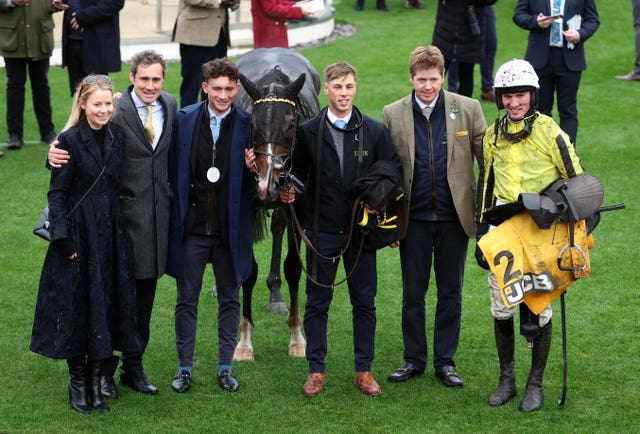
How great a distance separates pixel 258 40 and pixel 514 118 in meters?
4.26

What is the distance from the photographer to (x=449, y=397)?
6098 millimetres

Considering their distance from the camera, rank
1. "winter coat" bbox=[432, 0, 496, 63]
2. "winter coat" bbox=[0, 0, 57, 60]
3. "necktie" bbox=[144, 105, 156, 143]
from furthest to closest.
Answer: "winter coat" bbox=[432, 0, 496, 63], "winter coat" bbox=[0, 0, 57, 60], "necktie" bbox=[144, 105, 156, 143]

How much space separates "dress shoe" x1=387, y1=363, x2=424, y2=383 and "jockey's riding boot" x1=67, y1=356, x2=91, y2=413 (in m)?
1.78

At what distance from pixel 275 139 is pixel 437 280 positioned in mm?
1334

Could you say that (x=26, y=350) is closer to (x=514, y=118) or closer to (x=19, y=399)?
(x=19, y=399)

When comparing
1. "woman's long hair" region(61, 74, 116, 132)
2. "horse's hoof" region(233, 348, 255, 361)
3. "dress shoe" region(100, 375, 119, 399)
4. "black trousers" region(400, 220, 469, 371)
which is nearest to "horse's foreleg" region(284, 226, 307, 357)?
"horse's hoof" region(233, 348, 255, 361)

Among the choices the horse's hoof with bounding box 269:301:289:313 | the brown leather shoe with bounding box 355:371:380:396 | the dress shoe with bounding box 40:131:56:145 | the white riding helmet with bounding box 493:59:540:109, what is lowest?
the horse's hoof with bounding box 269:301:289:313

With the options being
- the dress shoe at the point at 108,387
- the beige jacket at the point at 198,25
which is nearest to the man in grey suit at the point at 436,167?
the dress shoe at the point at 108,387

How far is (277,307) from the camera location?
7672 mm

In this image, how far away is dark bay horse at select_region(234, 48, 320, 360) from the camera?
5812 millimetres

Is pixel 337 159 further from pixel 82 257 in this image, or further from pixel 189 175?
pixel 82 257

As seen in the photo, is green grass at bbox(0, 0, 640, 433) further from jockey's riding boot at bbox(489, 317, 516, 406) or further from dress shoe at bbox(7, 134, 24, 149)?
dress shoe at bbox(7, 134, 24, 149)

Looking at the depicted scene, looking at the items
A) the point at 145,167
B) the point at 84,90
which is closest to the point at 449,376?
the point at 145,167

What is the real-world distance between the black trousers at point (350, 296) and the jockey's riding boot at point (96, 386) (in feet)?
3.90
